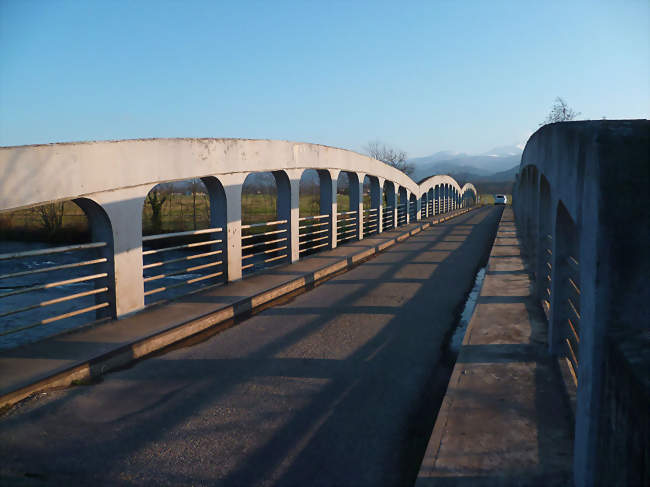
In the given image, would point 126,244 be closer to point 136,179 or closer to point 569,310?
point 136,179

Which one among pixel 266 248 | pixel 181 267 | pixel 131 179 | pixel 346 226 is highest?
pixel 131 179

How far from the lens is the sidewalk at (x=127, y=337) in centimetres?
522

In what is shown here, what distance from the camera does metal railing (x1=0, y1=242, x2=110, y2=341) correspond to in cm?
600

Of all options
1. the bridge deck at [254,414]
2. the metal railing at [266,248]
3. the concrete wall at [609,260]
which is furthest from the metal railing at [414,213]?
the concrete wall at [609,260]

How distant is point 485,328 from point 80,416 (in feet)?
15.8

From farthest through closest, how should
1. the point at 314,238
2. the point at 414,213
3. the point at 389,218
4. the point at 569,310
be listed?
the point at 414,213 < the point at 389,218 < the point at 314,238 < the point at 569,310

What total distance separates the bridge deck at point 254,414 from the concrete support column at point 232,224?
106 inches

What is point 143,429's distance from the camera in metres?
4.31

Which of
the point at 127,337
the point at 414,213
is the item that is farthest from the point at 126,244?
the point at 414,213

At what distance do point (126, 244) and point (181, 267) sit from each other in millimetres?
12130

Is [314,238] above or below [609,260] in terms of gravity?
below

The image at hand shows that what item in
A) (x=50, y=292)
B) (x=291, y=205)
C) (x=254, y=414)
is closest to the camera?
(x=254, y=414)

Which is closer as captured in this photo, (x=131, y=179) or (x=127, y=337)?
(x=127, y=337)

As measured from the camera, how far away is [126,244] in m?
7.51
